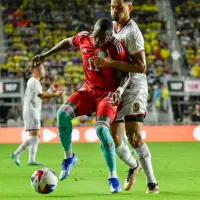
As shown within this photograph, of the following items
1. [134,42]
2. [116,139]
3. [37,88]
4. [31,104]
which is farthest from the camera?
[31,104]

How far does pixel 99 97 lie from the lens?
893cm

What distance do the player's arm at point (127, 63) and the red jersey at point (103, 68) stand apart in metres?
0.12

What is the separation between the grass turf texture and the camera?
28.7 feet

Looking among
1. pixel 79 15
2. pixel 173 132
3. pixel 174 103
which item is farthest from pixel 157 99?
pixel 79 15

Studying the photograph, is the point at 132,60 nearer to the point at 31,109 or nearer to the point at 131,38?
the point at 131,38

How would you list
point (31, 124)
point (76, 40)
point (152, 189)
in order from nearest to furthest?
point (152, 189) → point (76, 40) → point (31, 124)

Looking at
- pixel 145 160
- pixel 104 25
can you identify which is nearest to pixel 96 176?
pixel 145 160

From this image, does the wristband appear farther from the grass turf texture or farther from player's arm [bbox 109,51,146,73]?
the grass turf texture

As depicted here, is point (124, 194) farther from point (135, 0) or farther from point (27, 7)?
point (135, 0)

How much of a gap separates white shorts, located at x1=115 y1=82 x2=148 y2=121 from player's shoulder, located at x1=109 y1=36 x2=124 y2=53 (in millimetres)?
610

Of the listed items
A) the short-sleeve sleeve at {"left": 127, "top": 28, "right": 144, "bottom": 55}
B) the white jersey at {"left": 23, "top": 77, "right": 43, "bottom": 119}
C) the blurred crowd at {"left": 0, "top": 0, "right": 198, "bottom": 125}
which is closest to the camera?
the short-sleeve sleeve at {"left": 127, "top": 28, "right": 144, "bottom": 55}

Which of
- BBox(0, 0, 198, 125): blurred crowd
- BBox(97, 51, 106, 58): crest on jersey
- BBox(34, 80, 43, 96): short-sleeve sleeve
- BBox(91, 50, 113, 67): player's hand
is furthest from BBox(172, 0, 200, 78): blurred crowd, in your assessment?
BBox(91, 50, 113, 67): player's hand

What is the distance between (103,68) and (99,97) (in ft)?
1.27

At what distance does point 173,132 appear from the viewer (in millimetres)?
23859
